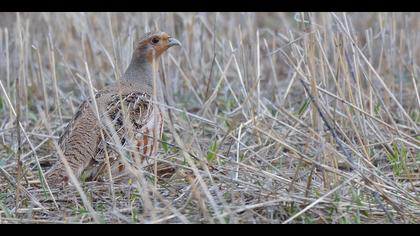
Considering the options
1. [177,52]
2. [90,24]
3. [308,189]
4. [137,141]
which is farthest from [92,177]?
[90,24]

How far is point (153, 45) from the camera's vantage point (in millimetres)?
6066

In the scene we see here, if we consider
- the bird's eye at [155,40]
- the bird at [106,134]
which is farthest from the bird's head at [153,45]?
the bird at [106,134]

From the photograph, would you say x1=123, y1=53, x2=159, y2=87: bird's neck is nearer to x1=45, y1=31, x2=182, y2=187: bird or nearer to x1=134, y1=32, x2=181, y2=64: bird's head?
x1=134, y1=32, x2=181, y2=64: bird's head

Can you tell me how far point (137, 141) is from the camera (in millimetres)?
5277

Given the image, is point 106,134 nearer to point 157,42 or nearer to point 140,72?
point 140,72

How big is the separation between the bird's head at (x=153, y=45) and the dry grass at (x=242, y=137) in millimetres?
306

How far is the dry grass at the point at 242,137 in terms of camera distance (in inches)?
158

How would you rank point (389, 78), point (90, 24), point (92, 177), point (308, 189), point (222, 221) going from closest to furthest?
point (222, 221)
point (308, 189)
point (92, 177)
point (389, 78)
point (90, 24)

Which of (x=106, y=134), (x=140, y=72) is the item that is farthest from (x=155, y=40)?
(x=106, y=134)

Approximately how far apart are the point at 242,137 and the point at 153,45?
1037 mm

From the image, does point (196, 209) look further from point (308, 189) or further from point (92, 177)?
point (92, 177)

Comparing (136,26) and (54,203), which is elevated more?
(136,26)

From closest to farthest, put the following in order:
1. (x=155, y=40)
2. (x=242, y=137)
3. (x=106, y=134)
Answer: (x=106, y=134) → (x=242, y=137) → (x=155, y=40)

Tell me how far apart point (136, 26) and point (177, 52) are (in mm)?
509
